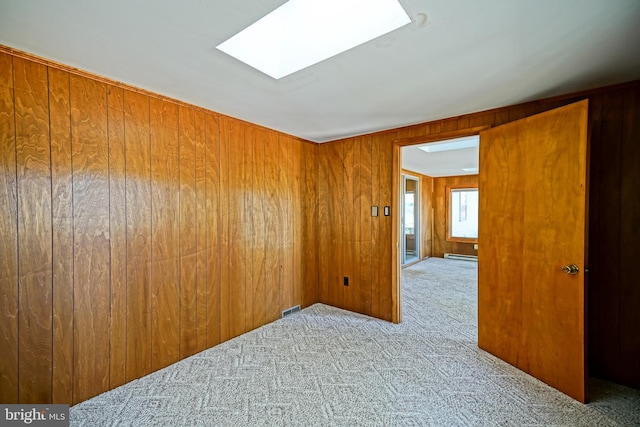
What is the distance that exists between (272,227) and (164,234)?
121 centimetres

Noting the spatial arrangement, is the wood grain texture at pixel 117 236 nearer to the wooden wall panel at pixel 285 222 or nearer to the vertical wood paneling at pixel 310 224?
the wooden wall panel at pixel 285 222

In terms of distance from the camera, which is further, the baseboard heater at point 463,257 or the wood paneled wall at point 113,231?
the baseboard heater at point 463,257

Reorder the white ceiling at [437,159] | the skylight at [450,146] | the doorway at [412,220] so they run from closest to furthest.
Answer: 1. the skylight at [450,146]
2. the white ceiling at [437,159]
3. the doorway at [412,220]

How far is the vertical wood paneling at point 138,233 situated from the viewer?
6.92 ft

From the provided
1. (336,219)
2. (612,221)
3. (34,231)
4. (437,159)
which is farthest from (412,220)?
(34,231)

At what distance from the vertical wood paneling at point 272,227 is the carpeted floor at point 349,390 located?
15.0 inches

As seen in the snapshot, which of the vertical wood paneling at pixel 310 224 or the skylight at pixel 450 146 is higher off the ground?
the skylight at pixel 450 146

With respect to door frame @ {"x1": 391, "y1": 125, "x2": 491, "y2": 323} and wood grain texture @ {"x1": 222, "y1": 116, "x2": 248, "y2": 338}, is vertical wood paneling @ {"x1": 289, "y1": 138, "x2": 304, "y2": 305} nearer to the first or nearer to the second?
wood grain texture @ {"x1": 222, "y1": 116, "x2": 248, "y2": 338}

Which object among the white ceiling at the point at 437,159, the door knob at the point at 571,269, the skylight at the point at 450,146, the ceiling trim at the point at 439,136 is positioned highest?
the skylight at the point at 450,146

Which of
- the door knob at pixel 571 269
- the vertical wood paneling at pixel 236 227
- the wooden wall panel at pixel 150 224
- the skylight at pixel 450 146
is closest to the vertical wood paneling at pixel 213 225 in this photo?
the wooden wall panel at pixel 150 224

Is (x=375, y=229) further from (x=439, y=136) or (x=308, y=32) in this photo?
(x=308, y=32)

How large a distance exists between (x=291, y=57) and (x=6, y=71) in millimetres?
1627

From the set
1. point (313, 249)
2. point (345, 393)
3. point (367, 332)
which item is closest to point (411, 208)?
point (313, 249)

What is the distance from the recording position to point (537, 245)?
7.09 feet
